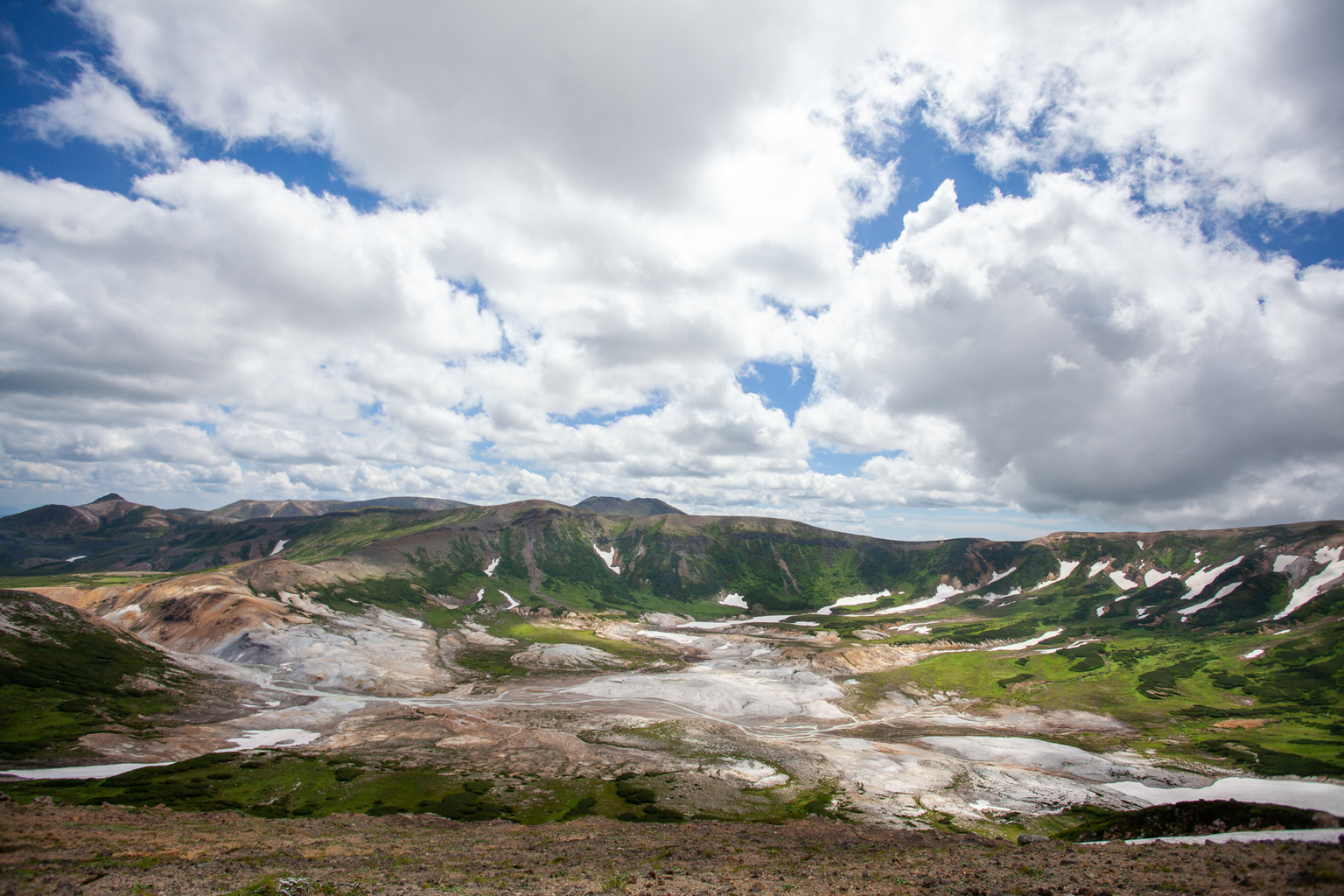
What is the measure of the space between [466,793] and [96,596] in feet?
636

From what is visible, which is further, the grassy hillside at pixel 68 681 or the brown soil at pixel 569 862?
the grassy hillside at pixel 68 681

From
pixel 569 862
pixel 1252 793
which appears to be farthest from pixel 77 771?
pixel 1252 793

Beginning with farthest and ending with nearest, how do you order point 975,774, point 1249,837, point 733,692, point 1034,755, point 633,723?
point 733,692
point 633,723
point 1034,755
point 975,774
point 1249,837

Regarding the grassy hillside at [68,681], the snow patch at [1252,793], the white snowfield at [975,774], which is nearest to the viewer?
the snow patch at [1252,793]

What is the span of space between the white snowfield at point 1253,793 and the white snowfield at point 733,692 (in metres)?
57.7

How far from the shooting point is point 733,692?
459 ft

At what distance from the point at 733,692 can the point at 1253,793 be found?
92990 millimetres

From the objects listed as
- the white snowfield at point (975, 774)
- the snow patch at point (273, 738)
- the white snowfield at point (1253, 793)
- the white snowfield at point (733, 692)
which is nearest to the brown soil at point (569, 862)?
the white snowfield at point (975, 774)

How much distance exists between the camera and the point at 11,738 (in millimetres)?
79375

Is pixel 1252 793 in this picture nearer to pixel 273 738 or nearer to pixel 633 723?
pixel 633 723

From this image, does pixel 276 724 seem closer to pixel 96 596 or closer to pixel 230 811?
pixel 230 811

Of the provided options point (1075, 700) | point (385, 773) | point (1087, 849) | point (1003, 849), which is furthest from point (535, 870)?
point (1075, 700)

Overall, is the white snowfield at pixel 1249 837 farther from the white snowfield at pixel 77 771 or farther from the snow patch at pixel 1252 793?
the white snowfield at pixel 77 771

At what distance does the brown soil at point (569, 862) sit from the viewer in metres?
31.2
